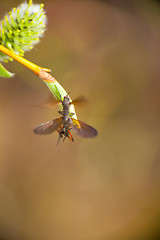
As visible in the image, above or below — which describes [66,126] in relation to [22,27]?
below

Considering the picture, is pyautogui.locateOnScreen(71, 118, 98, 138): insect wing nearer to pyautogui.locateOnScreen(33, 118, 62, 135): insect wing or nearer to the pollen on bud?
pyautogui.locateOnScreen(33, 118, 62, 135): insect wing

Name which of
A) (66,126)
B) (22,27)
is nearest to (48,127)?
(66,126)

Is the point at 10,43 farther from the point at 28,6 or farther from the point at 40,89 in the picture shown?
the point at 40,89

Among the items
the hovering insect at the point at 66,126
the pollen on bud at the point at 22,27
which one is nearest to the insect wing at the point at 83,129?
the hovering insect at the point at 66,126

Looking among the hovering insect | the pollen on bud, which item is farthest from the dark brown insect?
the pollen on bud

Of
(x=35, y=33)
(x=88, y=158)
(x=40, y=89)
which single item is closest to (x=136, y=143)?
(x=88, y=158)

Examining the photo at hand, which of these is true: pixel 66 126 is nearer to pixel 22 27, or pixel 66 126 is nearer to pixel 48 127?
pixel 48 127
